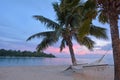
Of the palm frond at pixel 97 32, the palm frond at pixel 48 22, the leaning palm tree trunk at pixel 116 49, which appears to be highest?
the palm frond at pixel 48 22

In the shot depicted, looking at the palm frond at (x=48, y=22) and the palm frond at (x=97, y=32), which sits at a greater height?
the palm frond at (x=48, y=22)

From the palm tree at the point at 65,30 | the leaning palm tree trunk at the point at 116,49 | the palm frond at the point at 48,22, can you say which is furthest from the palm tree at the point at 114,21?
the palm frond at the point at 48,22

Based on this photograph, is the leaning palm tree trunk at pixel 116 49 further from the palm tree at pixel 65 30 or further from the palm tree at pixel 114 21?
the palm tree at pixel 65 30

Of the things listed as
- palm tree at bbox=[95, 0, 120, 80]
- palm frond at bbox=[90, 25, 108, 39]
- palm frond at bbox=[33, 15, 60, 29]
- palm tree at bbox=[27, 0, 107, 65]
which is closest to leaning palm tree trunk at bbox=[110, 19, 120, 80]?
palm tree at bbox=[95, 0, 120, 80]

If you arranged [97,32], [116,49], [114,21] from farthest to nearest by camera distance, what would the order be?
[97,32], [114,21], [116,49]

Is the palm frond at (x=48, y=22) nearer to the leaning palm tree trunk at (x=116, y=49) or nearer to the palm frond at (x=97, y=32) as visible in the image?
the palm frond at (x=97, y=32)

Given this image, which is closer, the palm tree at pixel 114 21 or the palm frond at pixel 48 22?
the palm tree at pixel 114 21

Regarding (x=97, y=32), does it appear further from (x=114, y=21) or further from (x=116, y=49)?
(x=116, y=49)

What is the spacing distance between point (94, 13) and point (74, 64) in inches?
290

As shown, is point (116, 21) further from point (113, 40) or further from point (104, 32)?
point (104, 32)

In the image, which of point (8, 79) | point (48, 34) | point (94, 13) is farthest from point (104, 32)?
point (8, 79)

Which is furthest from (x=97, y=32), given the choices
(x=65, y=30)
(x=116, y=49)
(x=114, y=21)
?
(x=116, y=49)

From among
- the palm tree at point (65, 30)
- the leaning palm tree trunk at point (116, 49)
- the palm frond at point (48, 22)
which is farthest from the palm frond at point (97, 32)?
the leaning palm tree trunk at point (116, 49)

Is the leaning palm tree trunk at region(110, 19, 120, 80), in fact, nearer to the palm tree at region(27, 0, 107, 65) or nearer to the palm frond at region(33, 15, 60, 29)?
the palm tree at region(27, 0, 107, 65)
